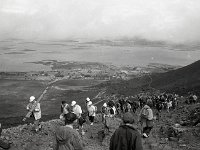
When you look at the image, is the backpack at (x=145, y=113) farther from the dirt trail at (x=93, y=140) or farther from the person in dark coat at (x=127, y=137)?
the person in dark coat at (x=127, y=137)

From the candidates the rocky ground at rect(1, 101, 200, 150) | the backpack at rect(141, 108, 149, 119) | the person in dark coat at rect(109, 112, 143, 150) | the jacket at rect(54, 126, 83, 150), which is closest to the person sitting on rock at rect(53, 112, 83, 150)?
the jacket at rect(54, 126, 83, 150)

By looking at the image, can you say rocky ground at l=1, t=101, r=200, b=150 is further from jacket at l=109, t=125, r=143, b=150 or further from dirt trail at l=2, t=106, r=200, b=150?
jacket at l=109, t=125, r=143, b=150

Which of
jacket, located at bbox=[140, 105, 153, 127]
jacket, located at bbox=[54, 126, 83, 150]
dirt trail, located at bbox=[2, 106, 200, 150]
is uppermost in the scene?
jacket, located at bbox=[54, 126, 83, 150]

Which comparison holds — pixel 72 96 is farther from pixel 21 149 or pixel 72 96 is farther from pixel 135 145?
pixel 135 145

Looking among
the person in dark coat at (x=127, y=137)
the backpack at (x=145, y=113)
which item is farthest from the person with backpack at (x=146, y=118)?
the person in dark coat at (x=127, y=137)

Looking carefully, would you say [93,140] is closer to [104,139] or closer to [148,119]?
[104,139]

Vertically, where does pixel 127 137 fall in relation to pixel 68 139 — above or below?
above

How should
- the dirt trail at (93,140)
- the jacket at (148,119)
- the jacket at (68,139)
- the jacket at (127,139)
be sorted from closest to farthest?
the jacket at (127,139) → the jacket at (68,139) → the dirt trail at (93,140) → the jacket at (148,119)

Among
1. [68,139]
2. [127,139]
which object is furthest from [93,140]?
[127,139]
